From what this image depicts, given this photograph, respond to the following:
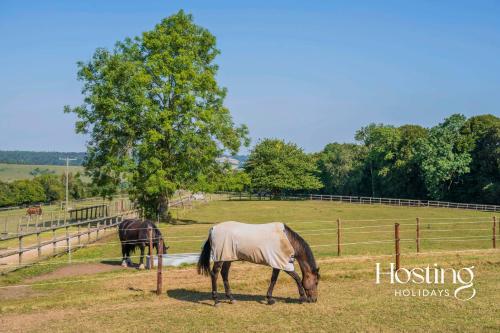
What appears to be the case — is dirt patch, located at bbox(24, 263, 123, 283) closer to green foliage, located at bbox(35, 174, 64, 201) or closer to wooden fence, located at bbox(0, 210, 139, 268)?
wooden fence, located at bbox(0, 210, 139, 268)


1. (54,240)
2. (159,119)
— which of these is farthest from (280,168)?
(54,240)

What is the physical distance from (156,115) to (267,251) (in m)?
20.6

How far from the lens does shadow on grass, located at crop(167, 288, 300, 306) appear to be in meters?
10.0

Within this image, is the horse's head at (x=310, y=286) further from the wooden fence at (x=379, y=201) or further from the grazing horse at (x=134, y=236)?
the wooden fence at (x=379, y=201)

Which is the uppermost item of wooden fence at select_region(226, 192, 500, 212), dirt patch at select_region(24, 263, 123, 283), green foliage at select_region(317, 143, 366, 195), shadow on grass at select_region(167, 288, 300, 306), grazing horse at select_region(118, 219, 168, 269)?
green foliage at select_region(317, 143, 366, 195)

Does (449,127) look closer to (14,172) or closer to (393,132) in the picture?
(393,132)

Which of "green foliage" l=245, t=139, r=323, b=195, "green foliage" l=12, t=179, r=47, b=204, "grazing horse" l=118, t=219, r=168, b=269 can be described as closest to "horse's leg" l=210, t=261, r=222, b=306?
"grazing horse" l=118, t=219, r=168, b=269

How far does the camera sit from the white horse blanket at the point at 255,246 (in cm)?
953

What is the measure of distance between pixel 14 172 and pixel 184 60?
16411cm

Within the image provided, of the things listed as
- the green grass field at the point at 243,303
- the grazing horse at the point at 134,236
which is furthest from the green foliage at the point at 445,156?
the grazing horse at the point at 134,236

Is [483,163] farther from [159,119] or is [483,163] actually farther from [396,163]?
[159,119]

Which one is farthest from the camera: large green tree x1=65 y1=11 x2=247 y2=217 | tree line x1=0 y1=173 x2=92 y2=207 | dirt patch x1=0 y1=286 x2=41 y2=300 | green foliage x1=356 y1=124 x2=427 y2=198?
tree line x1=0 y1=173 x2=92 y2=207

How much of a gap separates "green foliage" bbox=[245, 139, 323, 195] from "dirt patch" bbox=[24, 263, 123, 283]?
52471 mm

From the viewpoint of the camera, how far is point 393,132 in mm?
64312
